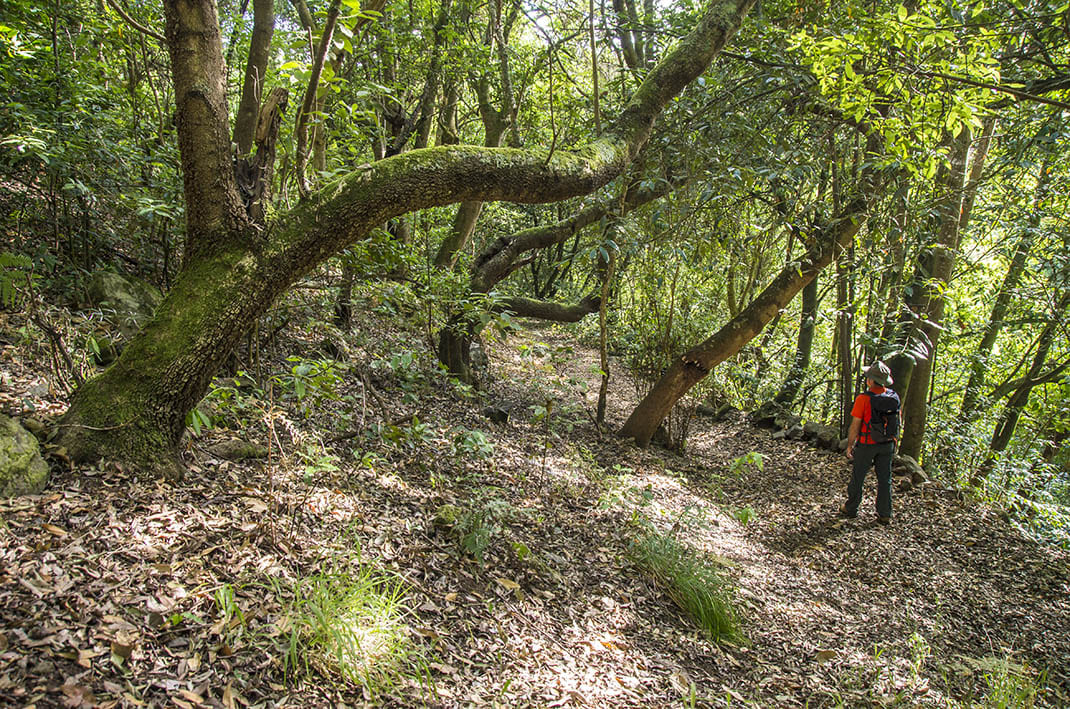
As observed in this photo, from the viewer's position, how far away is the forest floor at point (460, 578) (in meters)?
2.03

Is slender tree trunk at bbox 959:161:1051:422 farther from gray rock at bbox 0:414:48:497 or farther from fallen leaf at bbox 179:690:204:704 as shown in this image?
gray rock at bbox 0:414:48:497

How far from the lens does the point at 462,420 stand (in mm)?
5879

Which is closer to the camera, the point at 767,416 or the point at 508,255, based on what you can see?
the point at 508,255

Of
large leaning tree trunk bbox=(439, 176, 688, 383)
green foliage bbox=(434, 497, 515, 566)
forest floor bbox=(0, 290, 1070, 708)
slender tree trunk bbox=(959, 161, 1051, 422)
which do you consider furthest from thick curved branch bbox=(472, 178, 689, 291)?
slender tree trunk bbox=(959, 161, 1051, 422)

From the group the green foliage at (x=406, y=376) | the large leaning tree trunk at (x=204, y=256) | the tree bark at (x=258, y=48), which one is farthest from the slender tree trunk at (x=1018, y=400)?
the tree bark at (x=258, y=48)

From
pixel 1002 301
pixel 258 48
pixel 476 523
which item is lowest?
pixel 476 523

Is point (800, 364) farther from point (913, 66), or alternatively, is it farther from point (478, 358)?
point (913, 66)

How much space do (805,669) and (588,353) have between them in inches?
426

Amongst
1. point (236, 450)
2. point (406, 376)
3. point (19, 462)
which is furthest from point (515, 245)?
point (19, 462)

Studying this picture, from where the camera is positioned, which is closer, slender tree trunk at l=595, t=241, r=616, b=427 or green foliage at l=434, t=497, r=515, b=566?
green foliage at l=434, t=497, r=515, b=566

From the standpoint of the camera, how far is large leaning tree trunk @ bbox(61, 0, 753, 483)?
2.53m

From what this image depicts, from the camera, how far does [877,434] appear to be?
5.72m

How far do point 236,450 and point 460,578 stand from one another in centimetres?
151

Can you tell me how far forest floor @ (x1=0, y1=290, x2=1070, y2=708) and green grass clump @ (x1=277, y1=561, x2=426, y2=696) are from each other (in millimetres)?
15
